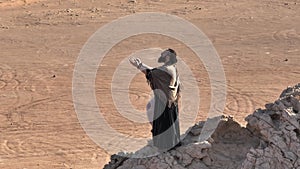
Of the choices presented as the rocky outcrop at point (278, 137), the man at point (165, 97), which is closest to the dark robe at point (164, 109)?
the man at point (165, 97)

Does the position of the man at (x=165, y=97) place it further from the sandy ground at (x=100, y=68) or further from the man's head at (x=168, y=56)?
the sandy ground at (x=100, y=68)

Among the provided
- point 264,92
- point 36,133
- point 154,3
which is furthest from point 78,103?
point 154,3

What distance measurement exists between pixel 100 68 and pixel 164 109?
8.65m

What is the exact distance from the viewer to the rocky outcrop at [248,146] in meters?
5.32

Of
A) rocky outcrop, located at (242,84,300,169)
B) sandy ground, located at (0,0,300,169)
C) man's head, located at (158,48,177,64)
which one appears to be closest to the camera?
rocky outcrop, located at (242,84,300,169)

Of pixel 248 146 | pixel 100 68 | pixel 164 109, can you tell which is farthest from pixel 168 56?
pixel 100 68

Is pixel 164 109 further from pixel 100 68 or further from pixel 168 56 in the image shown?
pixel 100 68

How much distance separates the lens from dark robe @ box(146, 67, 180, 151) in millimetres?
5723

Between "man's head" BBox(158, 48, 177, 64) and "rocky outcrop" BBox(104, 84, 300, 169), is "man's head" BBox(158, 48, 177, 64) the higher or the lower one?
the higher one

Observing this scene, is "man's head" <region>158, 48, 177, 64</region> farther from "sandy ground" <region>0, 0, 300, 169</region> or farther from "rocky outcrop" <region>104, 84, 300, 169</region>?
"sandy ground" <region>0, 0, 300, 169</region>

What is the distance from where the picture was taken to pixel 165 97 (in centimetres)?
577

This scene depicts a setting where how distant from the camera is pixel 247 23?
19172mm

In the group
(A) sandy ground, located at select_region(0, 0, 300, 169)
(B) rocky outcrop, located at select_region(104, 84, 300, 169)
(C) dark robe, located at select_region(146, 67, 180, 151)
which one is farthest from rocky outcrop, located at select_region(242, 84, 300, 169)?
(A) sandy ground, located at select_region(0, 0, 300, 169)

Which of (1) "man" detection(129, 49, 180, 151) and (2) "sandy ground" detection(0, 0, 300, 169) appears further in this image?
(2) "sandy ground" detection(0, 0, 300, 169)
